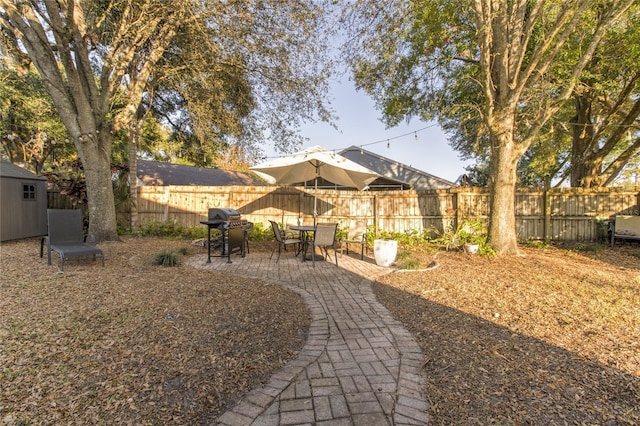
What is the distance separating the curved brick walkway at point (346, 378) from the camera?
5.90ft

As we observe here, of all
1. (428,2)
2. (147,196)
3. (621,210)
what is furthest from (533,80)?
(147,196)

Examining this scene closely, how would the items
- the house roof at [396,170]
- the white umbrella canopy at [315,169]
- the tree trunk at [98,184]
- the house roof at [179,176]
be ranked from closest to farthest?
the white umbrella canopy at [315,169] → the tree trunk at [98,184] → the house roof at [179,176] → the house roof at [396,170]

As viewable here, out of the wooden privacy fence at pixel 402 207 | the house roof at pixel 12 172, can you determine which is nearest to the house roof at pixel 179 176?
the wooden privacy fence at pixel 402 207

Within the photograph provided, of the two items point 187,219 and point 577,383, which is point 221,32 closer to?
point 187,219

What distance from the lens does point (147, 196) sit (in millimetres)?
10180

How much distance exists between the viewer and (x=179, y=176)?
1680 centimetres

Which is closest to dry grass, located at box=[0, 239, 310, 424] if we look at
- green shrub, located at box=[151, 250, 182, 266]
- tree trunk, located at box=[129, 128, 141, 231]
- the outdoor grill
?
green shrub, located at box=[151, 250, 182, 266]

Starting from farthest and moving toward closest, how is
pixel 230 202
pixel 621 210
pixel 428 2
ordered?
pixel 230 202
pixel 621 210
pixel 428 2

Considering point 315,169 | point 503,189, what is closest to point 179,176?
point 315,169

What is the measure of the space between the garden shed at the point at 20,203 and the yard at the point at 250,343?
488cm

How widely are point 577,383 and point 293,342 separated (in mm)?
2217

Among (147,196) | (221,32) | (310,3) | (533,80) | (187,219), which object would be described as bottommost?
(187,219)

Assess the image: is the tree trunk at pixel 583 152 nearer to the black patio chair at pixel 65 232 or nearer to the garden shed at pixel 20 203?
the black patio chair at pixel 65 232

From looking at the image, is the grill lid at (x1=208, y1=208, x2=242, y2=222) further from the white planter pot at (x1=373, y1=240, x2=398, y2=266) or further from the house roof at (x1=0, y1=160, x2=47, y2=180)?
the house roof at (x1=0, y1=160, x2=47, y2=180)
